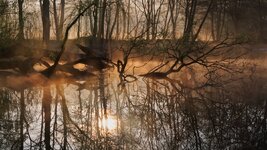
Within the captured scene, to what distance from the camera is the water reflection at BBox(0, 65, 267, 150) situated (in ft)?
25.4

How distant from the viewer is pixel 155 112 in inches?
420

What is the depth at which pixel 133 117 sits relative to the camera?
10.1 meters

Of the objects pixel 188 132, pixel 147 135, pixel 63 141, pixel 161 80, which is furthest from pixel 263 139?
pixel 161 80

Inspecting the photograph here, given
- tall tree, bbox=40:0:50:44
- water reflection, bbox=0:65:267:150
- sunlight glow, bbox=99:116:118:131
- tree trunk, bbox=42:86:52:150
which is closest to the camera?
water reflection, bbox=0:65:267:150

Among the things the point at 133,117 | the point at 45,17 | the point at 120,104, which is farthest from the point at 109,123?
the point at 45,17

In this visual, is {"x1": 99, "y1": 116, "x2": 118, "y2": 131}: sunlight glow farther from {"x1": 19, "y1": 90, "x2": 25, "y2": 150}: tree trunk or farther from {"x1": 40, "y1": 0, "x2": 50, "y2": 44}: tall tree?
{"x1": 40, "y1": 0, "x2": 50, "y2": 44}: tall tree

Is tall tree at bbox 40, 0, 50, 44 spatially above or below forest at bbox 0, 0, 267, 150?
above

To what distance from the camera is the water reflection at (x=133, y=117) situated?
773 centimetres

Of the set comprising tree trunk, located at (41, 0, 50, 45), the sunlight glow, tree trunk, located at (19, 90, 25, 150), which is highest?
tree trunk, located at (41, 0, 50, 45)

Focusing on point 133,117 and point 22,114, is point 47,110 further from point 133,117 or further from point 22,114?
point 133,117

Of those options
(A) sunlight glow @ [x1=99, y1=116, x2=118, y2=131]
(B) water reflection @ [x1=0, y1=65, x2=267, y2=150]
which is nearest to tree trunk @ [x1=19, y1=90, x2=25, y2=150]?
(B) water reflection @ [x1=0, y1=65, x2=267, y2=150]

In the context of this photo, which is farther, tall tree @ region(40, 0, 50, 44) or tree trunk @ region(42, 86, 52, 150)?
tall tree @ region(40, 0, 50, 44)

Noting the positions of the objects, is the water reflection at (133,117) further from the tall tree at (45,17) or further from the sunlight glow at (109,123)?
the tall tree at (45,17)

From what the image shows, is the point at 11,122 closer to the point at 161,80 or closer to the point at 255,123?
the point at 255,123
